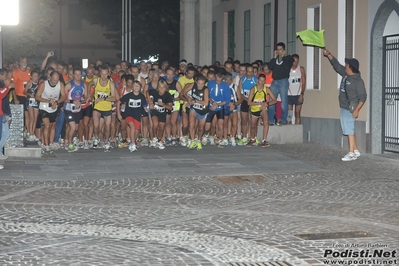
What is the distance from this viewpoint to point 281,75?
2078cm

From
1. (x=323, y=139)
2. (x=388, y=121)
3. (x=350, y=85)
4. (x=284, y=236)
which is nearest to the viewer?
(x=284, y=236)

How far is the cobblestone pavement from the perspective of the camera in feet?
27.7

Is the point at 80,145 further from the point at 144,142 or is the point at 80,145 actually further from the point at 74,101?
the point at 144,142

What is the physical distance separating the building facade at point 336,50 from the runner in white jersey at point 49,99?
620cm

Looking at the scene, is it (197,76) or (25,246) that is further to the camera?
(197,76)

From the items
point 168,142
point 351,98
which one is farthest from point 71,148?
point 351,98

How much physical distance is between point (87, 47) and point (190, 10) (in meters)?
51.9

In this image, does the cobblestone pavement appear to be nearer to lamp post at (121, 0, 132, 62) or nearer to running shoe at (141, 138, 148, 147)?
running shoe at (141, 138, 148, 147)

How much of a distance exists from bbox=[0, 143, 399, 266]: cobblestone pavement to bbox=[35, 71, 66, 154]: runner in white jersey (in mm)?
1119

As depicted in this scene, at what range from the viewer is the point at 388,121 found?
1827cm

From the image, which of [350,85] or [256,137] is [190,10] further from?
[350,85]

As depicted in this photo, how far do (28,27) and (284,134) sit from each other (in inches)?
891

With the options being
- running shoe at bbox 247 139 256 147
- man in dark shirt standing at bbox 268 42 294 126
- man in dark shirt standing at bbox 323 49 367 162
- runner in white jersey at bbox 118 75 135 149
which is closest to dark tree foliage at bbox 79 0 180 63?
man in dark shirt standing at bbox 268 42 294 126

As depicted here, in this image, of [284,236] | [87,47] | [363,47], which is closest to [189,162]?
[363,47]
